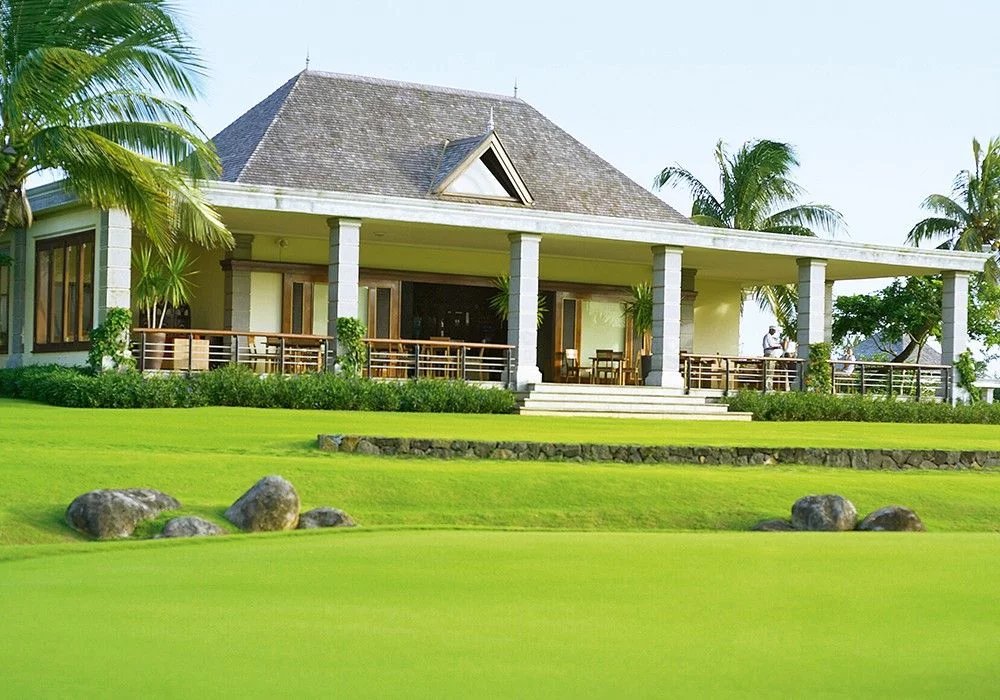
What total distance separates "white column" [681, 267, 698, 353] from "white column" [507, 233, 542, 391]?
8152 millimetres

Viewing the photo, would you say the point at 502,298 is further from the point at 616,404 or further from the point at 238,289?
the point at 238,289

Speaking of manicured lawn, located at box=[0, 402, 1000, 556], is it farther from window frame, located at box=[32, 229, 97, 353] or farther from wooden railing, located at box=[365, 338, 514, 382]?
wooden railing, located at box=[365, 338, 514, 382]

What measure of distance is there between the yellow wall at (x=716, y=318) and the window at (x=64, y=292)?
16.4 metres

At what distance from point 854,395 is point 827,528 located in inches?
673

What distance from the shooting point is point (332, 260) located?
89.6 feet

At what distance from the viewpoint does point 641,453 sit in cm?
1808

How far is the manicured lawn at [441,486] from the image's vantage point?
14477 millimetres

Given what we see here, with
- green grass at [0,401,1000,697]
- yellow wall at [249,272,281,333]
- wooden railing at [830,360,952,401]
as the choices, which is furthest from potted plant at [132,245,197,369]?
wooden railing at [830,360,952,401]

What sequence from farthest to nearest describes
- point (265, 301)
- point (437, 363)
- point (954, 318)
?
point (954, 318) < point (265, 301) < point (437, 363)

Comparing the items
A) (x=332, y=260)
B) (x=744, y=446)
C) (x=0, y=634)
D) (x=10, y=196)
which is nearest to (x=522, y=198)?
(x=332, y=260)

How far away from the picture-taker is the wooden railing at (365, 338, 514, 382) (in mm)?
28000

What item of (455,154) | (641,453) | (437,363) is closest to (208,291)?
(437,363)

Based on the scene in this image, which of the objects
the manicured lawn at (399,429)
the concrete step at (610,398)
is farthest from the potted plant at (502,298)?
the manicured lawn at (399,429)

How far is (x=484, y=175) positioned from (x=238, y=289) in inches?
228
